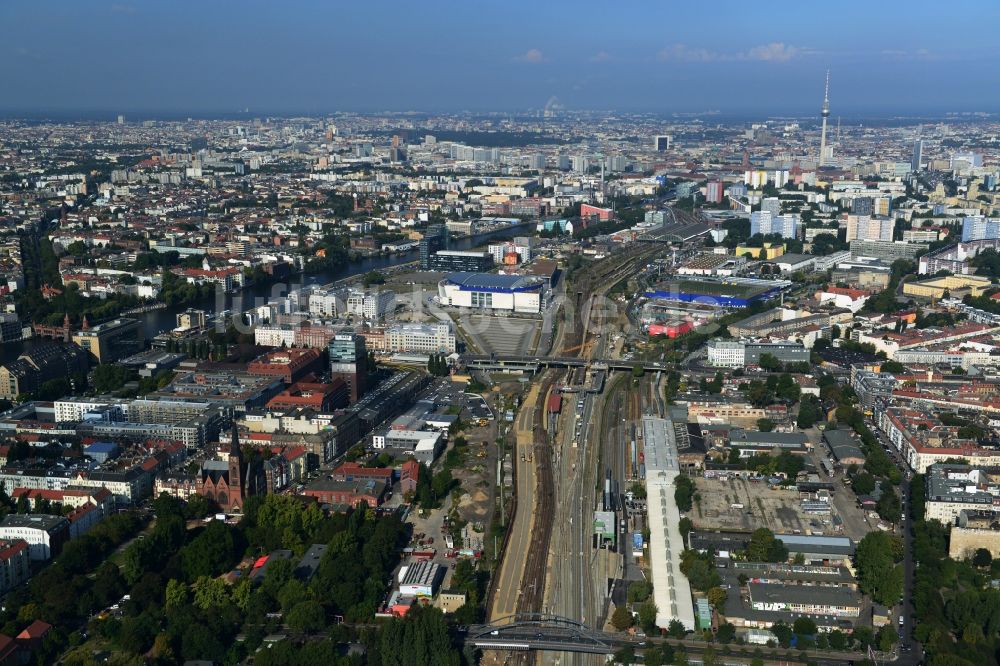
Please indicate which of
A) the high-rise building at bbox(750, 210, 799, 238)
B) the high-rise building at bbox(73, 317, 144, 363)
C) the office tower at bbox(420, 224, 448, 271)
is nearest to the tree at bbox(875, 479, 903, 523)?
the high-rise building at bbox(73, 317, 144, 363)

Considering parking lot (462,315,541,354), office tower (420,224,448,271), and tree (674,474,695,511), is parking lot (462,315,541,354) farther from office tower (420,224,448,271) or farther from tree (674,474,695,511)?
tree (674,474,695,511)

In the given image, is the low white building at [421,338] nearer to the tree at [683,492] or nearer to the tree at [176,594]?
the tree at [683,492]

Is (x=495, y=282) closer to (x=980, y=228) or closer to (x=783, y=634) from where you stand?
(x=783, y=634)

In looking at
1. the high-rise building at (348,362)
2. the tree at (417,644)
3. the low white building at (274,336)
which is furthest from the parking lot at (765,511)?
the low white building at (274,336)

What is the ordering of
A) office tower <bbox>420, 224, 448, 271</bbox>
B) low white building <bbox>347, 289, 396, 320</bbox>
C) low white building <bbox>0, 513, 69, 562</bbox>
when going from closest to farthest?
1. low white building <bbox>0, 513, 69, 562</bbox>
2. low white building <bbox>347, 289, 396, 320</bbox>
3. office tower <bbox>420, 224, 448, 271</bbox>

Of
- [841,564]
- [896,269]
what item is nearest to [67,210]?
[896,269]

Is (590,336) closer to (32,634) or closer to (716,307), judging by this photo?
(716,307)
